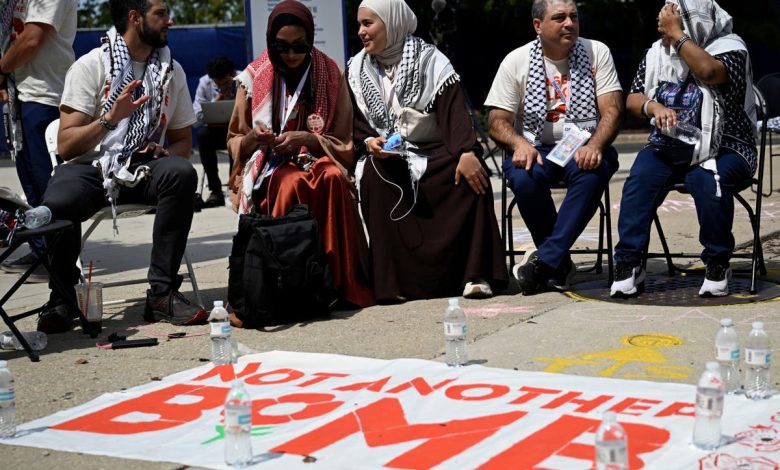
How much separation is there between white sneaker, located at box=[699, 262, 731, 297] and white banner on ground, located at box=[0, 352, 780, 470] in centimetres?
163

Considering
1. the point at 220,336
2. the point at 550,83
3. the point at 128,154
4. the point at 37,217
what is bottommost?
the point at 220,336

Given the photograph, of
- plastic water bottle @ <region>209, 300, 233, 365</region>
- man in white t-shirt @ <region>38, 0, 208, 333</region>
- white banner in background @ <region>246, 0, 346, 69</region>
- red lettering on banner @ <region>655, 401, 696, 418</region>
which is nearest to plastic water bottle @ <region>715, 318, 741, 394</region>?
red lettering on banner @ <region>655, 401, 696, 418</region>

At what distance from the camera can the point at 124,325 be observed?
563cm

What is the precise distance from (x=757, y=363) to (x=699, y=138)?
2.14m

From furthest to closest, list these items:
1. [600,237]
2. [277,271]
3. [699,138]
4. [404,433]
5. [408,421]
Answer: [600,237], [699,138], [277,271], [408,421], [404,433]

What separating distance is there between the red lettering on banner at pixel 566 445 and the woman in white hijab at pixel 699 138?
217cm

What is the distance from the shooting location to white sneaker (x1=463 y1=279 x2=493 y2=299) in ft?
19.1

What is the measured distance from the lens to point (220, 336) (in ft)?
15.2

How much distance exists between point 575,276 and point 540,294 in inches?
20.6

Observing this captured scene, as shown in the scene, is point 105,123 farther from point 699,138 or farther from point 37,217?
point 699,138

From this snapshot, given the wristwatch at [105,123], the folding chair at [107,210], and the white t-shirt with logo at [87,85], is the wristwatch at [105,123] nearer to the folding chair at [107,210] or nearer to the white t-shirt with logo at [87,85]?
the white t-shirt with logo at [87,85]

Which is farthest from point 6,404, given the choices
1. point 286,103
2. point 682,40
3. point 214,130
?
point 214,130

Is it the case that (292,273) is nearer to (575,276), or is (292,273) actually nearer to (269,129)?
(269,129)

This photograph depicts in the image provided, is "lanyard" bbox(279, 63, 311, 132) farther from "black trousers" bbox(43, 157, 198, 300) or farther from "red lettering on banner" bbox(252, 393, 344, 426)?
"red lettering on banner" bbox(252, 393, 344, 426)
